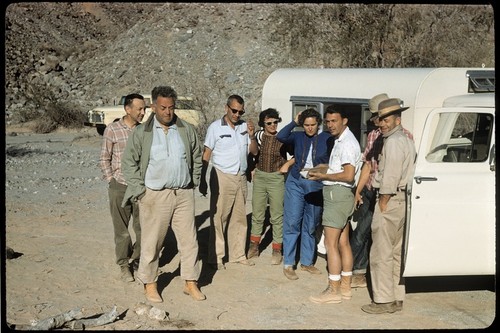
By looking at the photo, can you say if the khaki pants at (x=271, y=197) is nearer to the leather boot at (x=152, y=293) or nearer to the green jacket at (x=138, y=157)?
the green jacket at (x=138, y=157)

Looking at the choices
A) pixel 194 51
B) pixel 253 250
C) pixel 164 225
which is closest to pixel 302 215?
pixel 253 250

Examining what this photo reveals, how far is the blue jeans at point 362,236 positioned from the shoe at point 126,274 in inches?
84.5

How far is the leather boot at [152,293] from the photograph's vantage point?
5695mm

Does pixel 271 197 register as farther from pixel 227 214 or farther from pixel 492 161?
pixel 492 161

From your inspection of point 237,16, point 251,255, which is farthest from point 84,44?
point 251,255

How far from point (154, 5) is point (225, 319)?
3483 centimetres

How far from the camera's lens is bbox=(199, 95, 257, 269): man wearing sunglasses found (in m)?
6.69

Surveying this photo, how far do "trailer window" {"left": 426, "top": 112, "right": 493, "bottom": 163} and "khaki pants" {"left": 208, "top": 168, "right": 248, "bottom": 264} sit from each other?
200cm

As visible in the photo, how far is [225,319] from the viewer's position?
5.37 metres

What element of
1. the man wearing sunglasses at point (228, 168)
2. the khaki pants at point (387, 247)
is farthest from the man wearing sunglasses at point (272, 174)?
the khaki pants at point (387, 247)

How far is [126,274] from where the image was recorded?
635 cm

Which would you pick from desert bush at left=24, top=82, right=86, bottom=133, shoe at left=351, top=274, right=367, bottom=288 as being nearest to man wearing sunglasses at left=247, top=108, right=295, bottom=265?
shoe at left=351, top=274, right=367, bottom=288

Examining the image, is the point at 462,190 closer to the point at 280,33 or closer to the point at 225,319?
the point at 225,319

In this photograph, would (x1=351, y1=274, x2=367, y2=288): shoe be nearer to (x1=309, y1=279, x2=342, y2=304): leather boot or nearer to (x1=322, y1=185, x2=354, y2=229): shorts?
(x1=309, y1=279, x2=342, y2=304): leather boot
